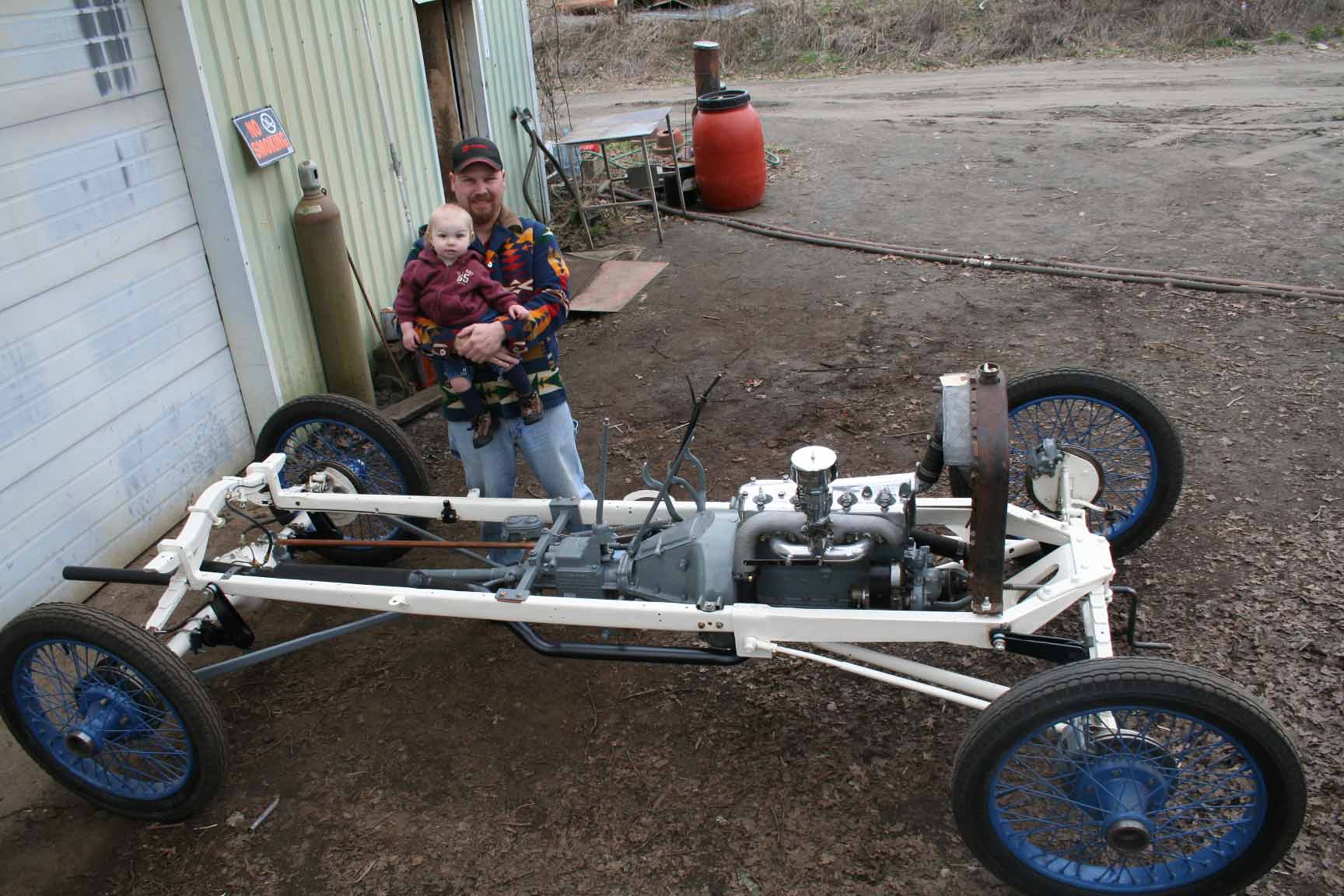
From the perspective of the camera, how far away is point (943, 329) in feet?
22.6

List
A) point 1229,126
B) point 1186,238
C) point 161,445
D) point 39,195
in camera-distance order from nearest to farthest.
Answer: point 39,195, point 161,445, point 1186,238, point 1229,126

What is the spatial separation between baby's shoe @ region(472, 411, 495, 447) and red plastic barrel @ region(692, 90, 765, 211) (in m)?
6.75

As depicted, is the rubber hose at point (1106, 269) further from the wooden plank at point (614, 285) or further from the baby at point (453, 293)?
the baby at point (453, 293)

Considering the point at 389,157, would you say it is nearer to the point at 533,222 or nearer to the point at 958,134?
the point at 533,222

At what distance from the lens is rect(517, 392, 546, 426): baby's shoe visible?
3.89 meters

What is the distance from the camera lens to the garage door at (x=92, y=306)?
4.05 metres

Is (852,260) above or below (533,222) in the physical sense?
below

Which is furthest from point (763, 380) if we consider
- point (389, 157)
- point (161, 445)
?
point (161, 445)

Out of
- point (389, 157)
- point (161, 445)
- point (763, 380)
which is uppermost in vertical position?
point (389, 157)

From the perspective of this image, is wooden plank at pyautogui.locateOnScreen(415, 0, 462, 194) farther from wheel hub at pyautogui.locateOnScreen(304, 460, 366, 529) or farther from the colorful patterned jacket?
the colorful patterned jacket

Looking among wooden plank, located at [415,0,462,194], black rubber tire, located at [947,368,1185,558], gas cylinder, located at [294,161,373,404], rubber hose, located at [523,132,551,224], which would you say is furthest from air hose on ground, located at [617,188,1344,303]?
gas cylinder, located at [294,161,373,404]

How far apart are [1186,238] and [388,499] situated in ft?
23.3

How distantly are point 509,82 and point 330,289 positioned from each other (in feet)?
13.2

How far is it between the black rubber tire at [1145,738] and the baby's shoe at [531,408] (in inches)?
80.5
